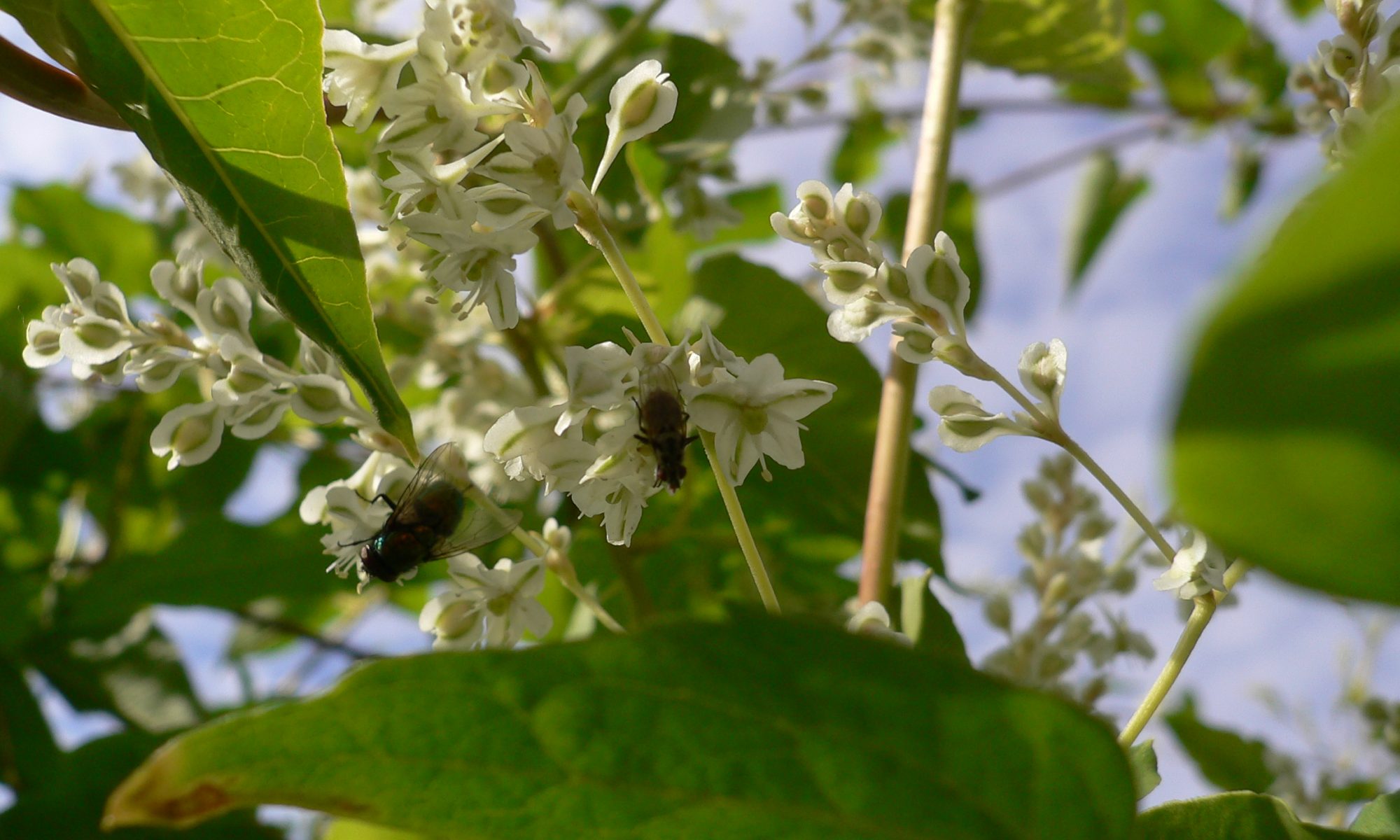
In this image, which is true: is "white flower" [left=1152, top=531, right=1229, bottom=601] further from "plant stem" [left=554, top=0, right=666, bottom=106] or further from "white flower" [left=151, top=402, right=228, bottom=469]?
"plant stem" [left=554, top=0, right=666, bottom=106]

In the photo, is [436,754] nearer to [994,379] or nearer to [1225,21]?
[994,379]

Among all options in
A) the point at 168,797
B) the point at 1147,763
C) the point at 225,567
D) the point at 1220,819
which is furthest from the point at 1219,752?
the point at 225,567

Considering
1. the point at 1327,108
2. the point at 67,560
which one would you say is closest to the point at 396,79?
the point at 1327,108

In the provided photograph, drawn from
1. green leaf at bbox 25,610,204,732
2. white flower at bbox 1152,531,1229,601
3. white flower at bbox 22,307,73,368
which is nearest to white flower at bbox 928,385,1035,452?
white flower at bbox 1152,531,1229,601

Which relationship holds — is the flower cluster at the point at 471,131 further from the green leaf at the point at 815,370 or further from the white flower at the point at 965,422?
the green leaf at the point at 815,370

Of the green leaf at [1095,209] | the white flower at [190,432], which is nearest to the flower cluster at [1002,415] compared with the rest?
the white flower at [190,432]
